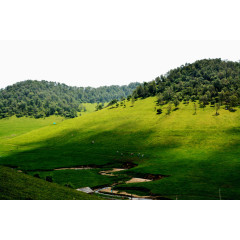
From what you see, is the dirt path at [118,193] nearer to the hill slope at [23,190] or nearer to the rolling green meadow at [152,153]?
the rolling green meadow at [152,153]

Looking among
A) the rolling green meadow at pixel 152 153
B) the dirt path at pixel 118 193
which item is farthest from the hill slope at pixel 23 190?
the rolling green meadow at pixel 152 153

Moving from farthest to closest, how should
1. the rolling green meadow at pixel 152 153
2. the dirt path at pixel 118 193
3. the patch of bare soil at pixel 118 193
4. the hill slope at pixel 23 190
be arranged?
the rolling green meadow at pixel 152 153, the patch of bare soil at pixel 118 193, the dirt path at pixel 118 193, the hill slope at pixel 23 190

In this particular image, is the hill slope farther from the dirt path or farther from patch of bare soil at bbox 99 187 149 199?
patch of bare soil at bbox 99 187 149 199

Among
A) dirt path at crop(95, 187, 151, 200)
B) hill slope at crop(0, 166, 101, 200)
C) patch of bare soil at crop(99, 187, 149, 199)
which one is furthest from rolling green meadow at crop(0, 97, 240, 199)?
hill slope at crop(0, 166, 101, 200)

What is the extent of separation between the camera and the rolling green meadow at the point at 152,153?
242 ft

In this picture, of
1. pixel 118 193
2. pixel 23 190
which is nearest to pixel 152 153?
pixel 118 193

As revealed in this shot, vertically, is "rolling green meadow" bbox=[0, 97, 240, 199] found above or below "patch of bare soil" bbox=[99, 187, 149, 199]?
above

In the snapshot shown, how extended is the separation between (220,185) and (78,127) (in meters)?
144

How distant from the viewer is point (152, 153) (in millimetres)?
123625

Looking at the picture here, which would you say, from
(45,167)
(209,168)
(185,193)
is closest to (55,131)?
(45,167)

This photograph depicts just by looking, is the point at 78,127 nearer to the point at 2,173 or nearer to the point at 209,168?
the point at 209,168

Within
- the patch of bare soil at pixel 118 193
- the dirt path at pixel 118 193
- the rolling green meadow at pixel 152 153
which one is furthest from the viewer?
the rolling green meadow at pixel 152 153

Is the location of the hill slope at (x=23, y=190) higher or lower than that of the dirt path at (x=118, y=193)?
higher

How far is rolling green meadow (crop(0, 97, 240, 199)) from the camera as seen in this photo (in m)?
73.9
